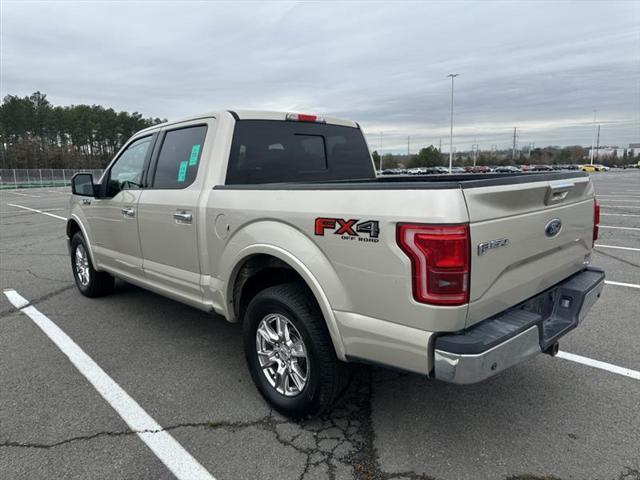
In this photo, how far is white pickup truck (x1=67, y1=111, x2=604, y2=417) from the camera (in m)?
2.14

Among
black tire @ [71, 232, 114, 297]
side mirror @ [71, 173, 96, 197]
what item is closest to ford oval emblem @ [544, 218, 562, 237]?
side mirror @ [71, 173, 96, 197]

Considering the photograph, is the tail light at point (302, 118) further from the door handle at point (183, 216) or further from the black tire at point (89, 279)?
the black tire at point (89, 279)

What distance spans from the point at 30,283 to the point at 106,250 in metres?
2.43

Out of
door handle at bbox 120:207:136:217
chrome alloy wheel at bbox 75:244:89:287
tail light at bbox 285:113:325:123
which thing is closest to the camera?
tail light at bbox 285:113:325:123

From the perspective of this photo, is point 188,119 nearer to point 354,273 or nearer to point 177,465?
point 354,273

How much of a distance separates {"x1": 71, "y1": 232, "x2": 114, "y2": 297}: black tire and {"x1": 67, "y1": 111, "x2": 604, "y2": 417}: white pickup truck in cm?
139

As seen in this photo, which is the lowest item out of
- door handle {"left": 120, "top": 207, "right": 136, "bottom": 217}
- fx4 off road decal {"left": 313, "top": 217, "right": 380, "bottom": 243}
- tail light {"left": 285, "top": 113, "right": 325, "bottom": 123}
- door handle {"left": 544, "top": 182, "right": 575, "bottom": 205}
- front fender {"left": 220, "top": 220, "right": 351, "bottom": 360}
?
front fender {"left": 220, "top": 220, "right": 351, "bottom": 360}

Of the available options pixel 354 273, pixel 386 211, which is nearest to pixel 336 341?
pixel 354 273

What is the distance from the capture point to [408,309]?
2205 mm

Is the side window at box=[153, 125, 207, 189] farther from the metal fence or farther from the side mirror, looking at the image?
the metal fence

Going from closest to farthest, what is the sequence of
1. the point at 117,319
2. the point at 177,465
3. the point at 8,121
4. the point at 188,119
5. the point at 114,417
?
the point at 177,465
the point at 114,417
the point at 188,119
the point at 117,319
the point at 8,121

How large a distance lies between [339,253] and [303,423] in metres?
1.22

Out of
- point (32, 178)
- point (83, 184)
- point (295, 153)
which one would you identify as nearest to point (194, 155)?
point (295, 153)

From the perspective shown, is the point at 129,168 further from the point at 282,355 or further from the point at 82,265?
the point at 282,355
